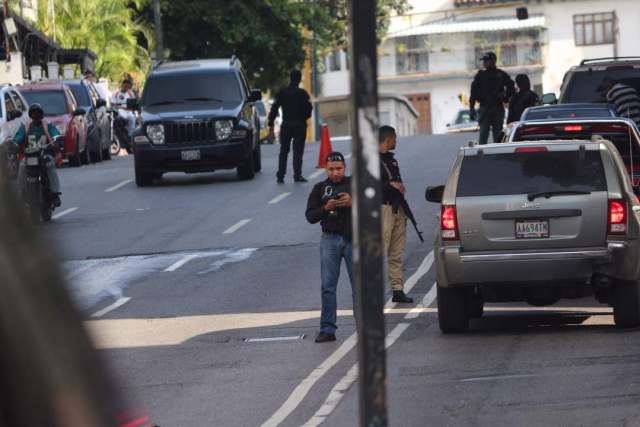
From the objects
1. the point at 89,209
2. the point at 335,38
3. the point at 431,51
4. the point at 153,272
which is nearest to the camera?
the point at 153,272

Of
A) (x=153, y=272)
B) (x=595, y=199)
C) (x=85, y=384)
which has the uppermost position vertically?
(x=85, y=384)

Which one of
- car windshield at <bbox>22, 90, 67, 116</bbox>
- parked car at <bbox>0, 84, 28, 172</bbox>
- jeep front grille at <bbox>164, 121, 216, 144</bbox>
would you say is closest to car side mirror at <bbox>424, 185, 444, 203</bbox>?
parked car at <bbox>0, 84, 28, 172</bbox>

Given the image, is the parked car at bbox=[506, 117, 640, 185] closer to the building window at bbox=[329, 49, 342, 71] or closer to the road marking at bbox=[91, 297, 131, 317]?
the road marking at bbox=[91, 297, 131, 317]

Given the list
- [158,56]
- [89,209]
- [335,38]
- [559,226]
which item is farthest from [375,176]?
[335,38]

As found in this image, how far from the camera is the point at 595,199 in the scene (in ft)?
44.7

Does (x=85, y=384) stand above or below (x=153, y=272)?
above

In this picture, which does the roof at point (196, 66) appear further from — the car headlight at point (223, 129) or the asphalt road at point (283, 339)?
the asphalt road at point (283, 339)

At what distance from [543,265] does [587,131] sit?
314 centimetres

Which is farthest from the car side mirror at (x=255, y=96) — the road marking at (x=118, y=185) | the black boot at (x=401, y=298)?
the black boot at (x=401, y=298)

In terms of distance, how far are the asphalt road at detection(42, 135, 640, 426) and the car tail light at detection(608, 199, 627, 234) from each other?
2.86 feet

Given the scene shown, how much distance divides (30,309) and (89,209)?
25.3 m

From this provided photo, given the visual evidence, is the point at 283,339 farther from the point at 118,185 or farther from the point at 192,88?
the point at 118,185

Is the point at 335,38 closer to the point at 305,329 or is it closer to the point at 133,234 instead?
the point at 133,234

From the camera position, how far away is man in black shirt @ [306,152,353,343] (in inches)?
557
